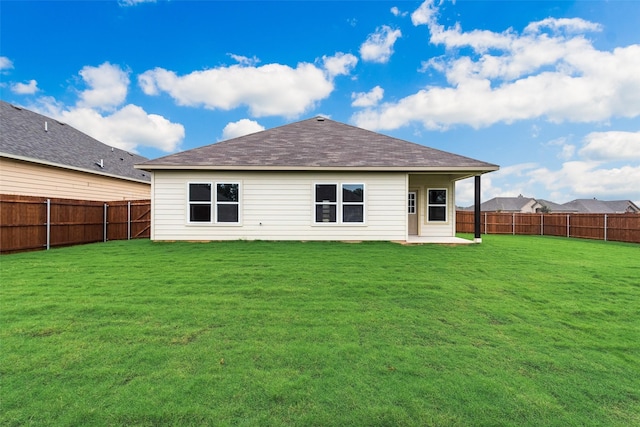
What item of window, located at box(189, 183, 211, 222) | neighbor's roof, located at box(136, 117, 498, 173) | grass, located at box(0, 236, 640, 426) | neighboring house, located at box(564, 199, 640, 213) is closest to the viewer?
grass, located at box(0, 236, 640, 426)

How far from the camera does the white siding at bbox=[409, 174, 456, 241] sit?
13070mm

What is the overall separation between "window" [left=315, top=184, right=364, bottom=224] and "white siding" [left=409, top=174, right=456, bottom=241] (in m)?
3.33

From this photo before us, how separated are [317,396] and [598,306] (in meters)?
4.82

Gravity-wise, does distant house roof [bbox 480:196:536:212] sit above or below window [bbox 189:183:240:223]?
above

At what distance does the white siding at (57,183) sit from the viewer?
11250mm

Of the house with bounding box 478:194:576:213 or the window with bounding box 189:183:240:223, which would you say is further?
the house with bounding box 478:194:576:213

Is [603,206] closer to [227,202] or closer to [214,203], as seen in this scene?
[227,202]

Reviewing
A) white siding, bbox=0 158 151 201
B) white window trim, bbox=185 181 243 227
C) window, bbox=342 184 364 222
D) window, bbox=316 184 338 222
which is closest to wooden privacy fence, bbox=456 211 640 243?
window, bbox=342 184 364 222

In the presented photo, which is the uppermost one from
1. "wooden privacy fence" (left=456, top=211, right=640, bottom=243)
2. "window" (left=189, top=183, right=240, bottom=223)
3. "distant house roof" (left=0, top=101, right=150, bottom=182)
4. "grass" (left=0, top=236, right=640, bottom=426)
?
"distant house roof" (left=0, top=101, right=150, bottom=182)

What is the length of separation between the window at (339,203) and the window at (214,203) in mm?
2996

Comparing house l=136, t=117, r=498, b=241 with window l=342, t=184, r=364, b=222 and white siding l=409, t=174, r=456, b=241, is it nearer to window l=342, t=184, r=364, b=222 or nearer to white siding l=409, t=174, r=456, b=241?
window l=342, t=184, r=364, b=222

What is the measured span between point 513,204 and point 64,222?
5834 centimetres

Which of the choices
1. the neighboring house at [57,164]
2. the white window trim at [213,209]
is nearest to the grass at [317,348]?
the white window trim at [213,209]

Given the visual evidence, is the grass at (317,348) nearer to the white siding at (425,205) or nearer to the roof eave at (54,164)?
the white siding at (425,205)
